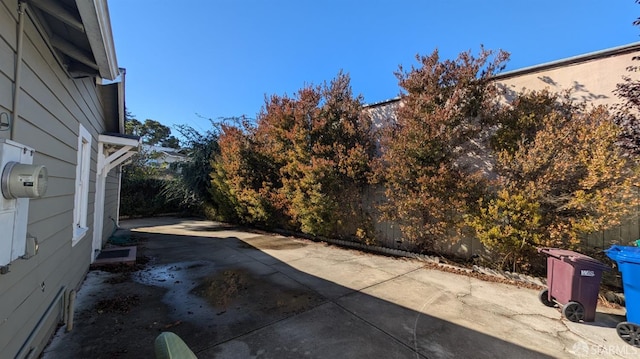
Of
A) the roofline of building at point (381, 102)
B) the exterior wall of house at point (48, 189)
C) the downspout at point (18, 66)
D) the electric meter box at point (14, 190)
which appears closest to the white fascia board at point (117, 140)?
the exterior wall of house at point (48, 189)

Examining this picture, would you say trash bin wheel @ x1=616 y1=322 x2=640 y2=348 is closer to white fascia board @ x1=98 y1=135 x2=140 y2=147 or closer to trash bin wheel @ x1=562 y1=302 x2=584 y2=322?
trash bin wheel @ x1=562 y1=302 x2=584 y2=322

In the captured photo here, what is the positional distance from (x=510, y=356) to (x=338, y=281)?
8.14ft

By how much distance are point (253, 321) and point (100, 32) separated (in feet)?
10.3

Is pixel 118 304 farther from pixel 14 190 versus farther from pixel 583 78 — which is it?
pixel 583 78

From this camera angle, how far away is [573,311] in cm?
319

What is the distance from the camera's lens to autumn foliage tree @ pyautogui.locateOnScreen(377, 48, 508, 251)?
5.25 meters

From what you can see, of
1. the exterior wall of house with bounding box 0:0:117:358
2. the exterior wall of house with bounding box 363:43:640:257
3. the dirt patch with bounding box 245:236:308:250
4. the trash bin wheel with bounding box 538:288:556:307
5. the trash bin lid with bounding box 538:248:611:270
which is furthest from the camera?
the dirt patch with bounding box 245:236:308:250

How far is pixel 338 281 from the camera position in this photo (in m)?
4.51

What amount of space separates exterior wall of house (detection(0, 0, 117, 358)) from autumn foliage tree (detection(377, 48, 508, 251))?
522 centimetres

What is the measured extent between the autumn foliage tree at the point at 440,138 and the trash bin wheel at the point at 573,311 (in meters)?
2.16

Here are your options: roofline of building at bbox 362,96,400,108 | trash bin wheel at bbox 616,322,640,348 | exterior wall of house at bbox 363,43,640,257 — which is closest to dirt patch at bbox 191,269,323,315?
trash bin wheel at bbox 616,322,640,348

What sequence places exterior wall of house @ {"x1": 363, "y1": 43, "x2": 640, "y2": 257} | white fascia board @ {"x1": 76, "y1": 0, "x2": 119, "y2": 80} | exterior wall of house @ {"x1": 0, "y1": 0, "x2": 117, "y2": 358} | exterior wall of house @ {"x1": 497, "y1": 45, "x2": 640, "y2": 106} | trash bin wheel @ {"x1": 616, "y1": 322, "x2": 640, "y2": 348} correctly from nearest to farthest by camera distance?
exterior wall of house @ {"x1": 0, "y1": 0, "x2": 117, "y2": 358} → white fascia board @ {"x1": 76, "y1": 0, "x2": 119, "y2": 80} → trash bin wheel @ {"x1": 616, "y1": 322, "x2": 640, "y2": 348} → exterior wall of house @ {"x1": 363, "y1": 43, "x2": 640, "y2": 257} → exterior wall of house @ {"x1": 497, "y1": 45, "x2": 640, "y2": 106}

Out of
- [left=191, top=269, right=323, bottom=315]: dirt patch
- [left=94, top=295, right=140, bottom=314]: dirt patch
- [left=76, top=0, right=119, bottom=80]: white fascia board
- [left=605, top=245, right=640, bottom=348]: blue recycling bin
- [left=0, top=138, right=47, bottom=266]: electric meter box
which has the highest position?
[left=76, top=0, right=119, bottom=80]: white fascia board

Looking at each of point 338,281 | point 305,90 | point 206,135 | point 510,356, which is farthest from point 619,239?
point 206,135
